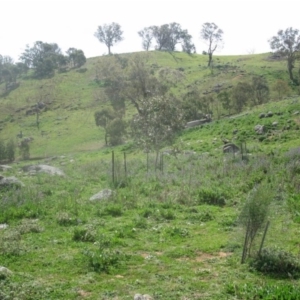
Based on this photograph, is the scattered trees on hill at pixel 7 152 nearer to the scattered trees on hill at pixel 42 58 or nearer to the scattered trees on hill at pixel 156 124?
the scattered trees on hill at pixel 156 124

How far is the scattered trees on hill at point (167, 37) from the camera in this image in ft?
401

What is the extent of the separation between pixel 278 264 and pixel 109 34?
120m

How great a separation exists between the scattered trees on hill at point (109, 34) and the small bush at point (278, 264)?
119m

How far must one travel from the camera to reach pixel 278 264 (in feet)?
30.5

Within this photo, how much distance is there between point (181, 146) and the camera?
110 feet

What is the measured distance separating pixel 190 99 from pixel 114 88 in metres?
14.9

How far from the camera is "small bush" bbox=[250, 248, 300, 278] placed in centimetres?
921

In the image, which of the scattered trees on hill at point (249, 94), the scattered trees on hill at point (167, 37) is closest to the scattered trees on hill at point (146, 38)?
the scattered trees on hill at point (167, 37)

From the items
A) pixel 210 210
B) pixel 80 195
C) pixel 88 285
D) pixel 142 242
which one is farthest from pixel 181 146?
pixel 88 285

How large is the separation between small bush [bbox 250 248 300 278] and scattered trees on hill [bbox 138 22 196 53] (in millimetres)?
118164

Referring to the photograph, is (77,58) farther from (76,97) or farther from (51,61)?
(76,97)

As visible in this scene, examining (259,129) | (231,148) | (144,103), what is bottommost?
(231,148)

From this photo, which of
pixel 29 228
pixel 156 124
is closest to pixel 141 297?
pixel 29 228

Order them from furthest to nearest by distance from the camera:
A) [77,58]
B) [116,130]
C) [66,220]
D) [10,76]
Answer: [77,58] < [10,76] < [116,130] < [66,220]
